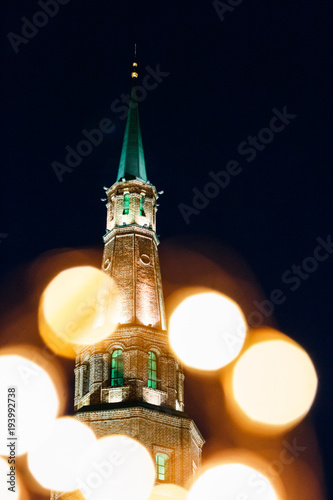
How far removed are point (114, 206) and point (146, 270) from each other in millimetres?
4569

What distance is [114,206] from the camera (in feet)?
138

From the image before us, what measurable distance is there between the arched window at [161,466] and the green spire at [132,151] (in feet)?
52.7

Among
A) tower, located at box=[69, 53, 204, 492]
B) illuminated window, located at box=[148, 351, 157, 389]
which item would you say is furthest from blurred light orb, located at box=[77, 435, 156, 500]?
illuminated window, located at box=[148, 351, 157, 389]

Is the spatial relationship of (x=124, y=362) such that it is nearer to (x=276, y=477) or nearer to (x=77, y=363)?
(x=77, y=363)

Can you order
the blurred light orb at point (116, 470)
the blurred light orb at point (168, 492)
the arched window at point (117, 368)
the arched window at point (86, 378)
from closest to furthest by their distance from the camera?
the blurred light orb at point (116, 470), the blurred light orb at point (168, 492), the arched window at point (117, 368), the arched window at point (86, 378)

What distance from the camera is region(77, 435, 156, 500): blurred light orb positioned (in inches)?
1270

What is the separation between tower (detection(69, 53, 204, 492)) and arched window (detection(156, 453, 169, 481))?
4 cm

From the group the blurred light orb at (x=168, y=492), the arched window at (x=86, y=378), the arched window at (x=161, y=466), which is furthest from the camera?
the arched window at (x=86, y=378)

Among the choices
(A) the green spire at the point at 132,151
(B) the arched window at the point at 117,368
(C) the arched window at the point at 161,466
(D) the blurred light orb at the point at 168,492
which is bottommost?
(D) the blurred light orb at the point at 168,492

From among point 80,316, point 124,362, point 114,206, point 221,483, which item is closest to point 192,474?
point 221,483

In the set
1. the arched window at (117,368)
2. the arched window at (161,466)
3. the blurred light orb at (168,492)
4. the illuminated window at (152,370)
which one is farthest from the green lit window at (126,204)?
the blurred light orb at (168,492)

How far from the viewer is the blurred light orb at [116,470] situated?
3225cm

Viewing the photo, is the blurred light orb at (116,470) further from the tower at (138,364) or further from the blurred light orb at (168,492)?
the tower at (138,364)

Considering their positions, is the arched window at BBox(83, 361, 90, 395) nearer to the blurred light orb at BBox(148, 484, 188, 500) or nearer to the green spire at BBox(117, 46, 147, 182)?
the blurred light orb at BBox(148, 484, 188, 500)
